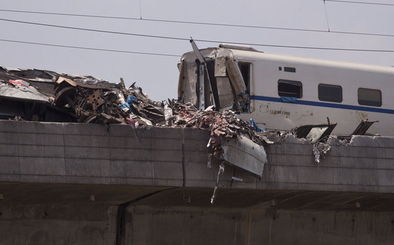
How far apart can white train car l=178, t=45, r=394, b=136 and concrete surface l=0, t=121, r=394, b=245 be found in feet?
10.1

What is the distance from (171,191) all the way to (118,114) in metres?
1.56

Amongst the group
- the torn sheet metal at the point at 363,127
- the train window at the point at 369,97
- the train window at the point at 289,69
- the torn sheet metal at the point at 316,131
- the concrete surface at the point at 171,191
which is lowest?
the concrete surface at the point at 171,191

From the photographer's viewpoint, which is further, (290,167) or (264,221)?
(264,221)

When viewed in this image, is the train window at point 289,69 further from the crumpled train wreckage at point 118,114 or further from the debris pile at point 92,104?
the debris pile at point 92,104

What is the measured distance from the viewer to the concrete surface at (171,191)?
11.3 metres

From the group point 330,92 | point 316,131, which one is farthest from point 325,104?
point 316,131

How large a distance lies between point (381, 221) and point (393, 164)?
6.84 ft

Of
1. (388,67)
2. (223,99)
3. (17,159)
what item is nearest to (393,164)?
(223,99)

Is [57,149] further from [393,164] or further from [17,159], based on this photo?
[393,164]

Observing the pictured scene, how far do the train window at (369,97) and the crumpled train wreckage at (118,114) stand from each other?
4.62 metres

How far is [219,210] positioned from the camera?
13984 mm

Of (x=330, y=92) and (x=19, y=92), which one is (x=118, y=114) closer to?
(x=19, y=92)

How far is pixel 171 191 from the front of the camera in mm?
12398

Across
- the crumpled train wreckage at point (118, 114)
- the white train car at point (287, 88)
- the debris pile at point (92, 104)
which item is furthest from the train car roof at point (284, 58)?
the debris pile at point (92, 104)
